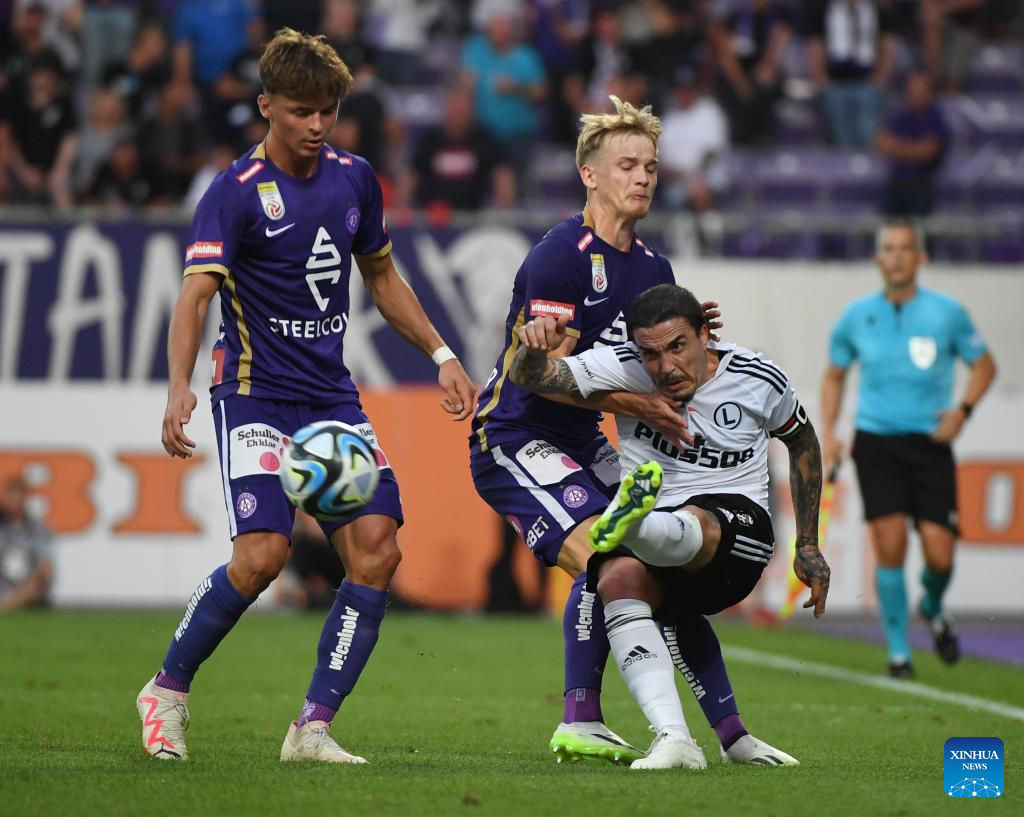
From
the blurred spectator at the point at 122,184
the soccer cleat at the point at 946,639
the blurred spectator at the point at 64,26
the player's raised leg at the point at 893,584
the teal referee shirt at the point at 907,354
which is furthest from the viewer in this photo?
the blurred spectator at the point at 64,26

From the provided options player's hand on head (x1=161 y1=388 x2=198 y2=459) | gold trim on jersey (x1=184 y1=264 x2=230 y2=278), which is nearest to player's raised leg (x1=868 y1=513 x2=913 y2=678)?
gold trim on jersey (x1=184 y1=264 x2=230 y2=278)

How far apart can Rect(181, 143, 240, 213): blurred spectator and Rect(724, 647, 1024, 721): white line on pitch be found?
6782 mm

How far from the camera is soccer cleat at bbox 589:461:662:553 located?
5.82m

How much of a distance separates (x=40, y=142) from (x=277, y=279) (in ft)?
36.7

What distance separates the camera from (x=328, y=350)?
6633 millimetres

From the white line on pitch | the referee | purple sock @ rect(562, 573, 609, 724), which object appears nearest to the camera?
purple sock @ rect(562, 573, 609, 724)

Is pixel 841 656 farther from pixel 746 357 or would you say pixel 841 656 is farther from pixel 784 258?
pixel 746 357

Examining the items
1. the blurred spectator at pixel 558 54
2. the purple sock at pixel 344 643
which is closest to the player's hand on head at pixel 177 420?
the purple sock at pixel 344 643

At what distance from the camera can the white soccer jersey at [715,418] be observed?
649 centimetres

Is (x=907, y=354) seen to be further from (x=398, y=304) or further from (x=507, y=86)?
(x=507, y=86)

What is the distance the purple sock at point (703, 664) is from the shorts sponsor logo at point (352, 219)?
1898 mm

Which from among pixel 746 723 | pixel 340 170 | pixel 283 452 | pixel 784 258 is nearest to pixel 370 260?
pixel 340 170

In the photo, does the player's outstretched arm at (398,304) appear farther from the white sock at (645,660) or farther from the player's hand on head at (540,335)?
the white sock at (645,660)

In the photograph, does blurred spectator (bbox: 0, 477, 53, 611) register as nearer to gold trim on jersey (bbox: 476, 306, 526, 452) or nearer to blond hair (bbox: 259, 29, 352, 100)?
gold trim on jersey (bbox: 476, 306, 526, 452)
